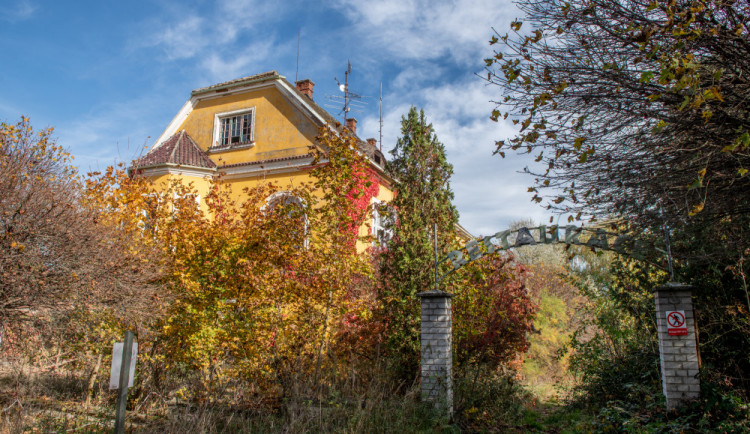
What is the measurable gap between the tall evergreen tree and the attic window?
26.1 feet

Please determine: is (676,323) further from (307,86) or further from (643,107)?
(307,86)

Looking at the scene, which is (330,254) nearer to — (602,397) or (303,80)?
(602,397)

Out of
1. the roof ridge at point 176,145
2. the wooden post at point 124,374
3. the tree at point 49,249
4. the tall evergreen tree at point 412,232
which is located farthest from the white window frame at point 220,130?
the wooden post at point 124,374

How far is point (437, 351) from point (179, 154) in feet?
38.2

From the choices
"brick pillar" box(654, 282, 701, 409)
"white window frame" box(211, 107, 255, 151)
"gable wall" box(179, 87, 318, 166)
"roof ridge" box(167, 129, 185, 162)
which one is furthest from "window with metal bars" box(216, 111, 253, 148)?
"brick pillar" box(654, 282, 701, 409)

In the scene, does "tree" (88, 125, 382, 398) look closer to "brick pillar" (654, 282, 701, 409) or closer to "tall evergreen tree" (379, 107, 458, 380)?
"tall evergreen tree" (379, 107, 458, 380)

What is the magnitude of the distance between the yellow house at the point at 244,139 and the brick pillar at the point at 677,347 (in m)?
8.64

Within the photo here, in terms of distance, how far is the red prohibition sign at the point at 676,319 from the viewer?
734cm

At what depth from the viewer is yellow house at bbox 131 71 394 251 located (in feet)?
50.6

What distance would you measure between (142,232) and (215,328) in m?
2.33

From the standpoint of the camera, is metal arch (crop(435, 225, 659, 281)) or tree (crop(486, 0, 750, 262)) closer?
tree (crop(486, 0, 750, 262))

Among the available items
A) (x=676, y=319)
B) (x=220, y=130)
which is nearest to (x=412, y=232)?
(x=676, y=319)

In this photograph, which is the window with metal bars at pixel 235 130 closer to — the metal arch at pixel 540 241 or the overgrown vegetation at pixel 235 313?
the overgrown vegetation at pixel 235 313

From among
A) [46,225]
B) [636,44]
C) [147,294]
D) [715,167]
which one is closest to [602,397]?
[715,167]
